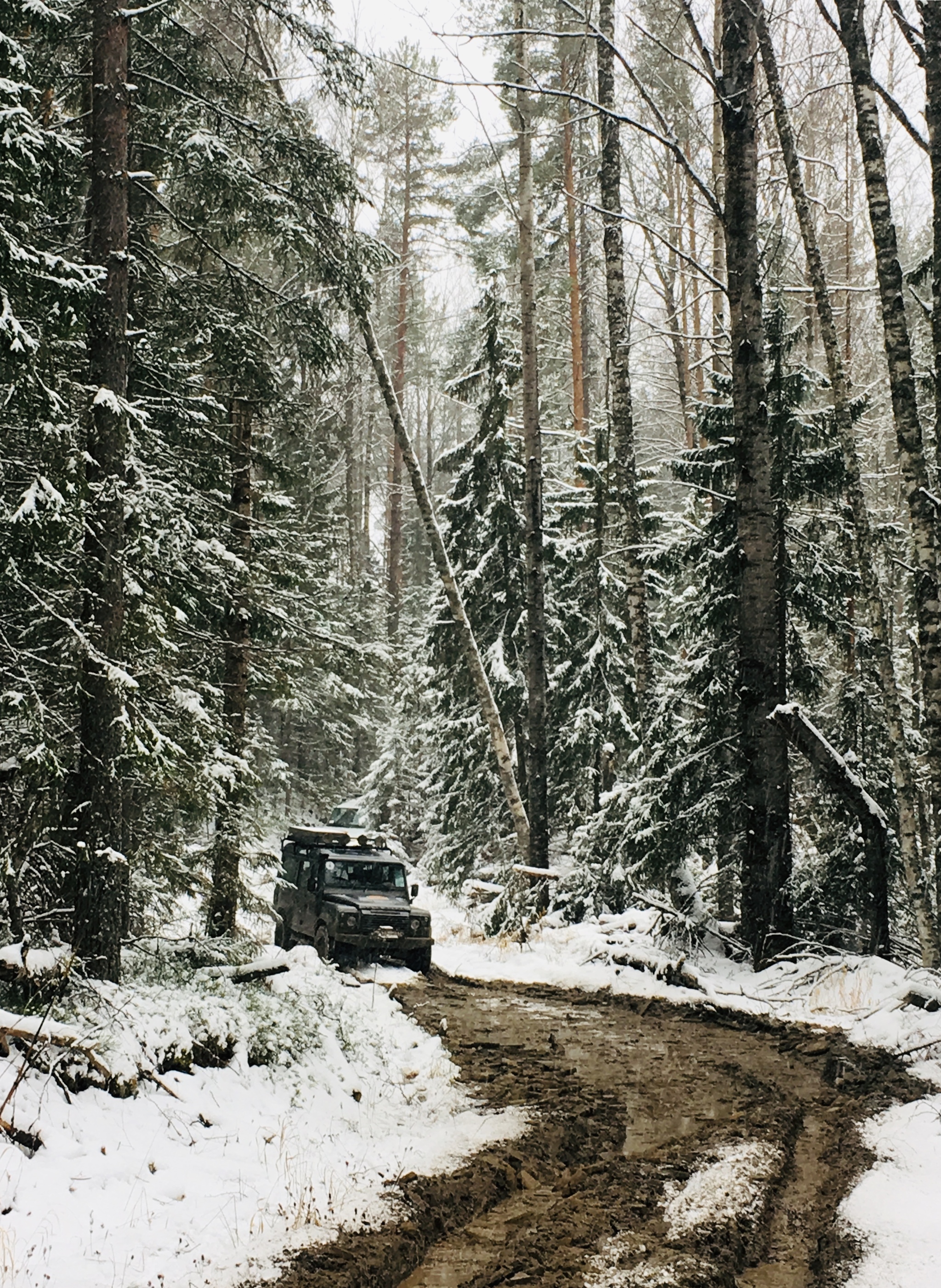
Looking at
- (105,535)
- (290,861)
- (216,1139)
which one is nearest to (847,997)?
(216,1139)

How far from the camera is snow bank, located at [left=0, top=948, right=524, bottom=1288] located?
428cm

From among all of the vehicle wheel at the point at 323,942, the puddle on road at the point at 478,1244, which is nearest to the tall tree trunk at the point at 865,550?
the puddle on road at the point at 478,1244

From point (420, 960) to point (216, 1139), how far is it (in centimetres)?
812

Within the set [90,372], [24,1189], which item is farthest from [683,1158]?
[90,372]

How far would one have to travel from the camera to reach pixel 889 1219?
504 cm

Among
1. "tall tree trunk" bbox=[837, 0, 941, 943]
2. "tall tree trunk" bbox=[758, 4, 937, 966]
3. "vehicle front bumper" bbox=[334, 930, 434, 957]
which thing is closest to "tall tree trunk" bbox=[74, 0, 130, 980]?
"vehicle front bumper" bbox=[334, 930, 434, 957]

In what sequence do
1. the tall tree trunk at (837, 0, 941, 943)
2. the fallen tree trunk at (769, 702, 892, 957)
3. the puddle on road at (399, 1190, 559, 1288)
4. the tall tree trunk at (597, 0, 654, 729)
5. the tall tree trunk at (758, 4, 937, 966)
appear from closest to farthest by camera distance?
the puddle on road at (399, 1190, 559, 1288) → the tall tree trunk at (837, 0, 941, 943) → the tall tree trunk at (758, 4, 937, 966) → the fallen tree trunk at (769, 702, 892, 957) → the tall tree trunk at (597, 0, 654, 729)

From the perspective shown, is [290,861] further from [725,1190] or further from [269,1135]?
[725,1190]

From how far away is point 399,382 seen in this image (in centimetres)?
3045

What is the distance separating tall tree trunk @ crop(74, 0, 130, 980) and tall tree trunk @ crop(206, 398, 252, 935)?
185 centimetres

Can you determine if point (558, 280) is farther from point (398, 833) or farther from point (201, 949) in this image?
point (201, 949)

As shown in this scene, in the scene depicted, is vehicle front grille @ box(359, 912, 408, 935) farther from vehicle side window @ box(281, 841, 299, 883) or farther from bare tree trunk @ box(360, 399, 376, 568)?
bare tree trunk @ box(360, 399, 376, 568)

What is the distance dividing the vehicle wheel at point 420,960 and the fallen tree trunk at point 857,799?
613cm

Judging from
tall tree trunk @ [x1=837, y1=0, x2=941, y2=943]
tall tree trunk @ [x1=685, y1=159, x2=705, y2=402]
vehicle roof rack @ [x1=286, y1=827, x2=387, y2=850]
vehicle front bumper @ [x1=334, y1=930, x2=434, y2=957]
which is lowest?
vehicle front bumper @ [x1=334, y1=930, x2=434, y2=957]
